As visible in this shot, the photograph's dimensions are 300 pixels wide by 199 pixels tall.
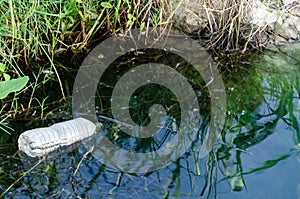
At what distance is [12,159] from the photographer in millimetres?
1743

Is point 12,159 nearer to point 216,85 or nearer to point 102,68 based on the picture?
point 102,68

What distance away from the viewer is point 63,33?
7.97 ft

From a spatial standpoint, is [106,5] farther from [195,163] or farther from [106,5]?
[195,163]

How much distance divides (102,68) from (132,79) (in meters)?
0.19

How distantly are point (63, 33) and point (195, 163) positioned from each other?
1.09 metres

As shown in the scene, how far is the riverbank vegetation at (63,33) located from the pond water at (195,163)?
0.72 feet

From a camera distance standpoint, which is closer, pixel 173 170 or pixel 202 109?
pixel 173 170

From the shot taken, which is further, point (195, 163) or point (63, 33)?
point (63, 33)

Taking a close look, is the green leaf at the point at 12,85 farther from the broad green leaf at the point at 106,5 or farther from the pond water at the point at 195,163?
the broad green leaf at the point at 106,5

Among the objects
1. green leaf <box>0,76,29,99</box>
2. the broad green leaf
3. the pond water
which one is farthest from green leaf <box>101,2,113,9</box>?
green leaf <box>0,76,29,99</box>

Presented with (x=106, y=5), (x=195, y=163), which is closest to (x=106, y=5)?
(x=106, y=5)

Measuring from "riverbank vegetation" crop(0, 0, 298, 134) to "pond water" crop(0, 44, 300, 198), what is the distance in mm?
219

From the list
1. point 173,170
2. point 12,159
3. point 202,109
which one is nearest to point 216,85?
point 202,109

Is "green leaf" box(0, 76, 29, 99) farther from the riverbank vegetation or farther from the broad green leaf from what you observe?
the broad green leaf
